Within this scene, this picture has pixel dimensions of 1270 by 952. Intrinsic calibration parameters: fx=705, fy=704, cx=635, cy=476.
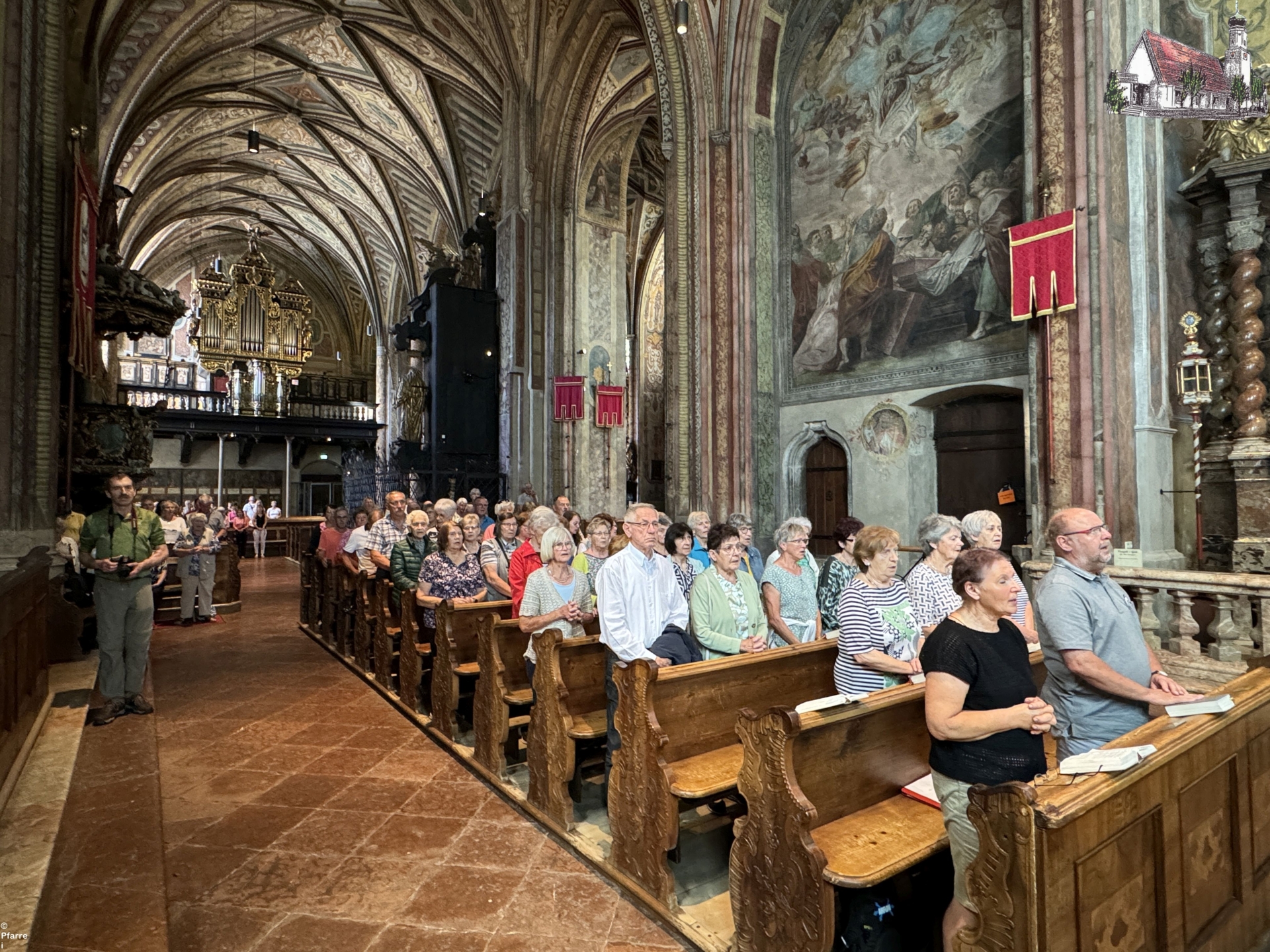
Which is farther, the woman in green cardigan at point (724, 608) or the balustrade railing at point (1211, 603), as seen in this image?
the balustrade railing at point (1211, 603)

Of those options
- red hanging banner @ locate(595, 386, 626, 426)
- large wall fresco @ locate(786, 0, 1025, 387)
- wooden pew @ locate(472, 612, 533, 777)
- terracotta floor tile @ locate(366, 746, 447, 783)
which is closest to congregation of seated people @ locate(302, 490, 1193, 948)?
wooden pew @ locate(472, 612, 533, 777)

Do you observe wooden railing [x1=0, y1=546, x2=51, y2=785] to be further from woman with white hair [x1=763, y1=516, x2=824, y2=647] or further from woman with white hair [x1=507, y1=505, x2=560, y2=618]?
woman with white hair [x1=763, y1=516, x2=824, y2=647]

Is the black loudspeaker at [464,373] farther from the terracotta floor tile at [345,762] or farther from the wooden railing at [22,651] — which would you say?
the terracotta floor tile at [345,762]

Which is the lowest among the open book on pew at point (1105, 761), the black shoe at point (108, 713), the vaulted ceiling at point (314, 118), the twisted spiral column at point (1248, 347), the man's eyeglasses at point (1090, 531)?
the black shoe at point (108, 713)

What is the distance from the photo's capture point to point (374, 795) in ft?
12.8

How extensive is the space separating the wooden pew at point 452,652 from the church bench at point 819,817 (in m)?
2.68

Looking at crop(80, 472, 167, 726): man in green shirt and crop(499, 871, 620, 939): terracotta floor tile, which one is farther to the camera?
crop(80, 472, 167, 726): man in green shirt

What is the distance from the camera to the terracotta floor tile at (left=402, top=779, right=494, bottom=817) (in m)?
3.69

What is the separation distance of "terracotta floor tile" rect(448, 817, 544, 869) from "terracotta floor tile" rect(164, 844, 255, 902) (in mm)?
955

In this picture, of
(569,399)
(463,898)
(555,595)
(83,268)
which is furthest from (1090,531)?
(569,399)

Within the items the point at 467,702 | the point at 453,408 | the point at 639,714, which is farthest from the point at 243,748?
the point at 453,408

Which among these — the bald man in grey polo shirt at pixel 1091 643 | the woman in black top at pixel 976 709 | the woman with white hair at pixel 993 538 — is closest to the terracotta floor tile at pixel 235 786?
the woman in black top at pixel 976 709

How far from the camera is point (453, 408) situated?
16.0 metres

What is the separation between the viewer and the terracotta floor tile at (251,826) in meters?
3.35
